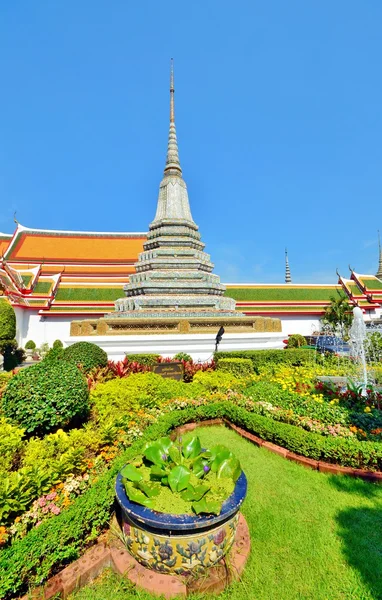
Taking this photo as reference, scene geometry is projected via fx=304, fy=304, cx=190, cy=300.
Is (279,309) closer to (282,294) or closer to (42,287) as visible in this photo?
(282,294)

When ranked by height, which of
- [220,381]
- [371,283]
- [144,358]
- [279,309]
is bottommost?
[220,381]

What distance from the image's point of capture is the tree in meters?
20.3

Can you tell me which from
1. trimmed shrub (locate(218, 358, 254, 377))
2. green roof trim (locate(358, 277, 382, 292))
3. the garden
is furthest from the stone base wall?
green roof trim (locate(358, 277, 382, 292))

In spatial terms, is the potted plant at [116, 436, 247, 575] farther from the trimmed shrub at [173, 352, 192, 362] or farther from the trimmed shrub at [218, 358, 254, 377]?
the trimmed shrub at [173, 352, 192, 362]

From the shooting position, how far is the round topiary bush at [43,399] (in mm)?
4988

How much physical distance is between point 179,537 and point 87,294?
19.6m

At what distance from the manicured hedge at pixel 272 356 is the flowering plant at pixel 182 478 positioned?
22.6ft

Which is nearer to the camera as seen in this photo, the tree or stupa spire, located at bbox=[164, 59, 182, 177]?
stupa spire, located at bbox=[164, 59, 182, 177]

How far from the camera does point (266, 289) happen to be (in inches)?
903

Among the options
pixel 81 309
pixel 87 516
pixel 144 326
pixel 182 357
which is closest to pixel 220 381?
pixel 182 357

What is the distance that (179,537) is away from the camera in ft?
8.20

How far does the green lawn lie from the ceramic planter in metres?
0.25

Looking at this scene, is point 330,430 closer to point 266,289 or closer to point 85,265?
point 266,289

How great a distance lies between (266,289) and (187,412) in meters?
17.9
